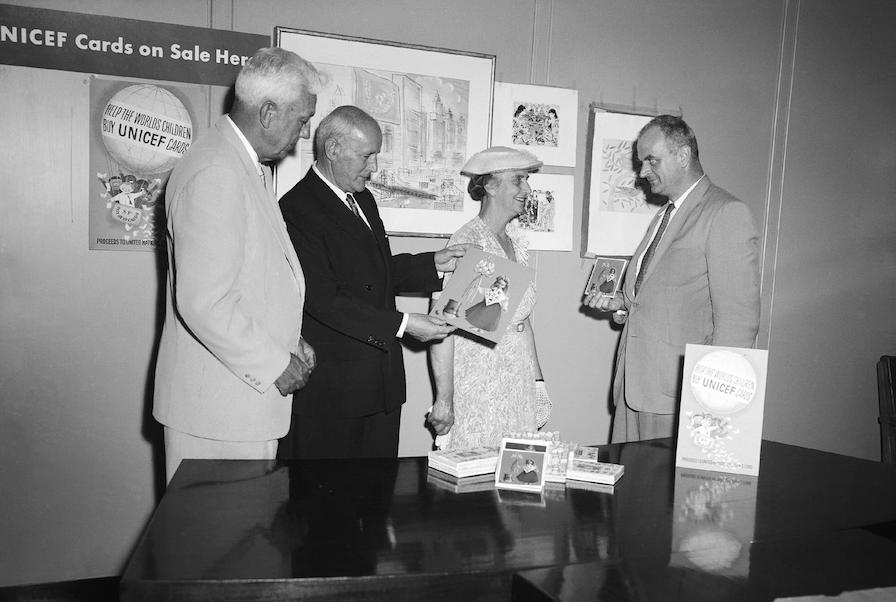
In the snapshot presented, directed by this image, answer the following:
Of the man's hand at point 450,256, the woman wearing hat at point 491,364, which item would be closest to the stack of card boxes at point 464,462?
the woman wearing hat at point 491,364

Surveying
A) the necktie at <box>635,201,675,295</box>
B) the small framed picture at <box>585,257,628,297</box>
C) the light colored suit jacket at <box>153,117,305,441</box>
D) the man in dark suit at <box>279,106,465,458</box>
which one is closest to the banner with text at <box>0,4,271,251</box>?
the man in dark suit at <box>279,106,465,458</box>

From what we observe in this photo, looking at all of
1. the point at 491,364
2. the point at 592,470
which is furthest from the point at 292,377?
the point at 491,364

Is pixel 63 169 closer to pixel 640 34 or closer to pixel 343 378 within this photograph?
pixel 343 378

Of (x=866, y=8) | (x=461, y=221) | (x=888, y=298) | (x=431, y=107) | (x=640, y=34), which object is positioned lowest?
(x=888, y=298)

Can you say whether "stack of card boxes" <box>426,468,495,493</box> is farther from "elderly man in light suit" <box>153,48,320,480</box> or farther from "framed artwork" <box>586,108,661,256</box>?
"framed artwork" <box>586,108,661,256</box>

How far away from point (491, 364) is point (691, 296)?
0.89 m

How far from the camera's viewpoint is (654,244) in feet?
10.8

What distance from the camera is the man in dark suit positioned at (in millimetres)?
2830

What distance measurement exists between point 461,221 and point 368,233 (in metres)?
1.03

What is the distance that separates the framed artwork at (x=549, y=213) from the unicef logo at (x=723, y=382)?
197 cm

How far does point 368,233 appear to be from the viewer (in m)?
3.01

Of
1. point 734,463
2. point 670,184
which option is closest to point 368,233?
point 670,184

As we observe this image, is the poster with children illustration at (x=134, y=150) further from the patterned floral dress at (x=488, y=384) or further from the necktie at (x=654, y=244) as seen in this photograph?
the necktie at (x=654, y=244)

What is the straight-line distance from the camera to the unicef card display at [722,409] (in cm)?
222
